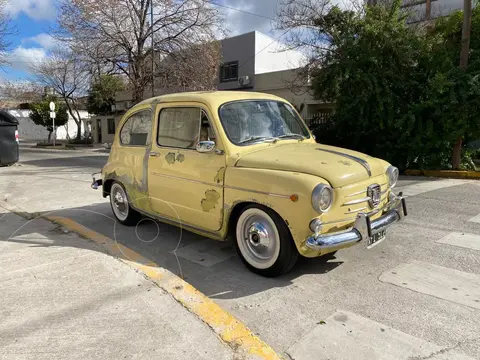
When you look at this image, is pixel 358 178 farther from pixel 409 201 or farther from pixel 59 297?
pixel 409 201

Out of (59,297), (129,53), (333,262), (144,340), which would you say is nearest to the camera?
(144,340)

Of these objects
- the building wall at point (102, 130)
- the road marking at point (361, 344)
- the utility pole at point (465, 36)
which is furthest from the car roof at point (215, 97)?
the building wall at point (102, 130)

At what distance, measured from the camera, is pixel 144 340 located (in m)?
2.67

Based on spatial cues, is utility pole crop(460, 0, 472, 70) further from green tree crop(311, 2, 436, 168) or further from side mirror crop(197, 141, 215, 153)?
side mirror crop(197, 141, 215, 153)

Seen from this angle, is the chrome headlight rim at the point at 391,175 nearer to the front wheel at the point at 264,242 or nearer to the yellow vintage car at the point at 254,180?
the yellow vintage car at the point at 254,180

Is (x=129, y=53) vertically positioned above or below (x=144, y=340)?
above

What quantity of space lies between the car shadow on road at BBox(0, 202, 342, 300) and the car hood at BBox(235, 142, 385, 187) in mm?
1060

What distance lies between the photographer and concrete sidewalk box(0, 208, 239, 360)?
2570 millimetres

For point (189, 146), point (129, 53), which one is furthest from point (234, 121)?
point (129, 53)

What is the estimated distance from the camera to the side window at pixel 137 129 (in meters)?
5.02

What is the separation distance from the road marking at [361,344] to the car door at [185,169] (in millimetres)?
1650

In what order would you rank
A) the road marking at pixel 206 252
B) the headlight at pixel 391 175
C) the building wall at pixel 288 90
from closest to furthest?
the headlight at pixel 391 175 → the road marking at pixel 206 252 → the building wall at pixel 288 90

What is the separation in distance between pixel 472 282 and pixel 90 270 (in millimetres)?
3768

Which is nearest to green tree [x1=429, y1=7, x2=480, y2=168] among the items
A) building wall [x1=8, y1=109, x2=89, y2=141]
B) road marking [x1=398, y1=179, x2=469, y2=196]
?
road marking [x1=398, y1=179, x2=469, y2=196]
